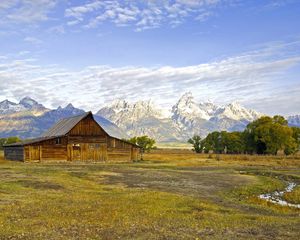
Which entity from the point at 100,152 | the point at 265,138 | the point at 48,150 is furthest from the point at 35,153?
the point at 265,138

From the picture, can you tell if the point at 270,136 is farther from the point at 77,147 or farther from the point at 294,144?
the point at 77,147

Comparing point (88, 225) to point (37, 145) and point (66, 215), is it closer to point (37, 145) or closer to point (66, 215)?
point (66, 215)

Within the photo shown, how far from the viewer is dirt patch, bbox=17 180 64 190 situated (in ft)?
118

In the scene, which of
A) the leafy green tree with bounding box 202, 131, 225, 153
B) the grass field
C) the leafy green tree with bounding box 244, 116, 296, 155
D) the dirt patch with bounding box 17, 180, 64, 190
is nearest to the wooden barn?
the leafy green tree with bounding box 244, 116, 296, 155

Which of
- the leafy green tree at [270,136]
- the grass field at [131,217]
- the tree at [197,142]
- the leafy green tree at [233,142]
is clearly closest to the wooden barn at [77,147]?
the leafy green tree at [270,136]

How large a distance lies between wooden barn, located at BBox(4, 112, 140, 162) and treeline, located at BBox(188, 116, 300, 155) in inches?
1737

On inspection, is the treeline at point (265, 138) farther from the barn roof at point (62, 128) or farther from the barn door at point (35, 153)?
the barn door at point (35, 153)

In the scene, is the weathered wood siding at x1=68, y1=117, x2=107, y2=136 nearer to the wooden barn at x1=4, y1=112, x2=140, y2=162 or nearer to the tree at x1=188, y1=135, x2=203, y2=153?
the wooden barn at x1=4, y1=112, x2=140, y2=162

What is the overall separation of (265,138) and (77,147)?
59324 millimetres

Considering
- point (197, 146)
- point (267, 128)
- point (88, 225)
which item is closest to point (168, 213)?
point (88, 225)

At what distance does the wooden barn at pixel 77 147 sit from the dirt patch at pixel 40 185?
1863 inches

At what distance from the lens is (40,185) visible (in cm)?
3706

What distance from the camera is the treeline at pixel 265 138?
119 m

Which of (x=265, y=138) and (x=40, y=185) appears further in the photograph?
(x=265, y=138)
